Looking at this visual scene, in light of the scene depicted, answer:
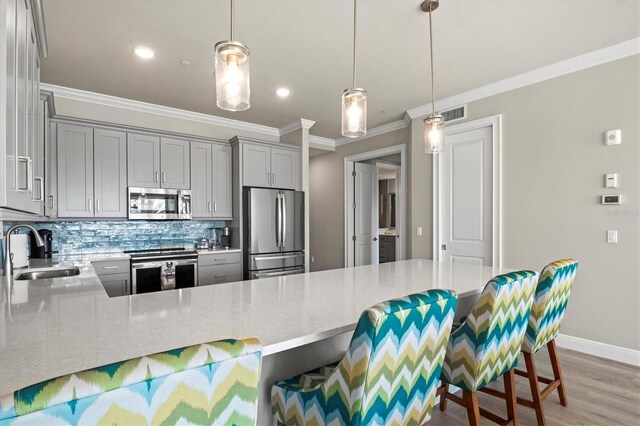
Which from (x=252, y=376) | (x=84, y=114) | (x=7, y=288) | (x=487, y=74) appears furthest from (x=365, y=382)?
(x=84, y=114)

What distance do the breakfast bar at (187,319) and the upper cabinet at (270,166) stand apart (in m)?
2.70

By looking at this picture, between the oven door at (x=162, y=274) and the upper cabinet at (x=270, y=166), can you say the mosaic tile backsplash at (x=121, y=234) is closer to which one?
the oven door at (x=162, y=274)

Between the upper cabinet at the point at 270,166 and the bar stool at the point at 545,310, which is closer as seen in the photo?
the bar stool at the point at 545,310

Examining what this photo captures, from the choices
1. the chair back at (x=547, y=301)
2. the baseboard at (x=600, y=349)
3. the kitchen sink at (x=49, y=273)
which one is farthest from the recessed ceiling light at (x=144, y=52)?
the baseboard at (x=600, y=349)

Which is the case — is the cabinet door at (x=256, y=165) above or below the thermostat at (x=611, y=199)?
above

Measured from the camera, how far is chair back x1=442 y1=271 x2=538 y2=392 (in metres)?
1.41

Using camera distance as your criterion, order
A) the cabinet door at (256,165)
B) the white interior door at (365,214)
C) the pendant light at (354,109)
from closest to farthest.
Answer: the pendant light at (354,109) → the cabinet door at (256,165) → the white interior door at (365,214)

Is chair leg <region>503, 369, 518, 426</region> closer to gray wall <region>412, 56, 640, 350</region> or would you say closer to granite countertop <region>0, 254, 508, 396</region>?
granite countertop <region>0, 254, 508, 396</region>

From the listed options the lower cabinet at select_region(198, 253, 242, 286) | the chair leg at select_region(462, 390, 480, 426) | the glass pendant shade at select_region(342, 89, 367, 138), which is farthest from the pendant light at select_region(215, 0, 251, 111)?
the lower cabinet at select_region(198, 253, 242, 286)

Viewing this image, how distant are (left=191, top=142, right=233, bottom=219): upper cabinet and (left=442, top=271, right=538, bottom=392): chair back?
142 inches

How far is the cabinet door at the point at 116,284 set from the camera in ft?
11.4

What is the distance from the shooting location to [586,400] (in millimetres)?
2301

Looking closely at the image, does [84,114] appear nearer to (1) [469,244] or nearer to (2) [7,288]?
(2) [7,288]

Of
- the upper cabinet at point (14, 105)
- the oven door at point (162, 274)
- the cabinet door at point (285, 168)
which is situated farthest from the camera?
the cabinet door at point (285, 168)
